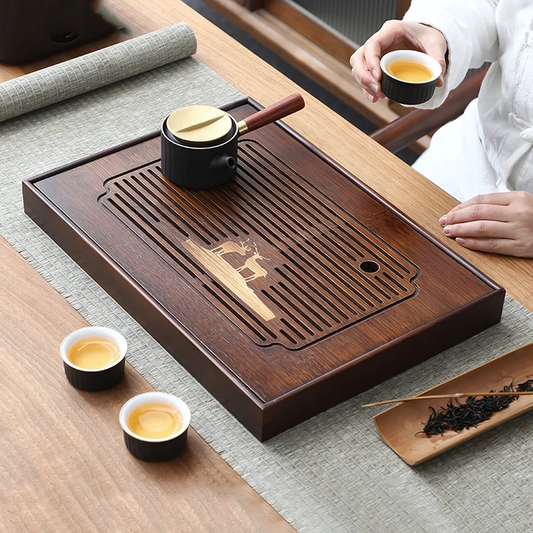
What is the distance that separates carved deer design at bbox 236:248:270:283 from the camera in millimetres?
1292

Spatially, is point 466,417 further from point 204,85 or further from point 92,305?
point 204,85

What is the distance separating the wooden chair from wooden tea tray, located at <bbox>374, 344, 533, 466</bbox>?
0.70 metres

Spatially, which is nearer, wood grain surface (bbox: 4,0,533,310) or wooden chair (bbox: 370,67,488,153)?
wood grain surface (bbox: 4,0,533,310)

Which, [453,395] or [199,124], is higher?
[199,124]

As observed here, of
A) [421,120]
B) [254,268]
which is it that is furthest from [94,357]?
[421,120]

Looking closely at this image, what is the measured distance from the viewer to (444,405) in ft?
3.86

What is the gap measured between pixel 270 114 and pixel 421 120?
1.57ft

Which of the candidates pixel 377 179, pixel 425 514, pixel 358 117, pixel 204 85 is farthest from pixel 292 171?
pixel 358 117

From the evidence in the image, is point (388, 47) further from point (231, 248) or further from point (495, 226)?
point (231, 248)

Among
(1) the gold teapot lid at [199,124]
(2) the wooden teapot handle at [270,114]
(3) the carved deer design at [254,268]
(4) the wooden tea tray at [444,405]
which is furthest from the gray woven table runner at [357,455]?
(2) the wooden teapot handle at [270,114]

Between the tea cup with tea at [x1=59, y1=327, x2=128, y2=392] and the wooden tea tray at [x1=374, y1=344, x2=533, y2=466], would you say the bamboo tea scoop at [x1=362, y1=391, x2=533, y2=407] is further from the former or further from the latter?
the tea cup with tea at [x1=59, y1=327, x2=128, y2=392]

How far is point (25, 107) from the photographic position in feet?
5.44

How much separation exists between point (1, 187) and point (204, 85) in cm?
49

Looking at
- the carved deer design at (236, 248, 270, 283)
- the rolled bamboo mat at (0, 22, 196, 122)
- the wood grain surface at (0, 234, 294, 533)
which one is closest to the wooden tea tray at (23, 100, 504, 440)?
the carved deer design at (236, 248, 270, 283)
